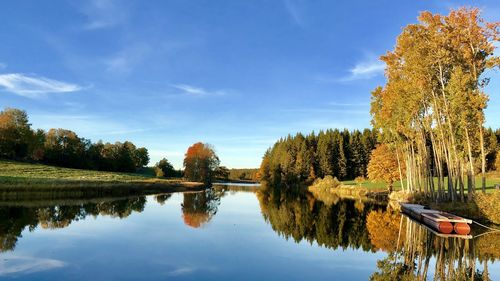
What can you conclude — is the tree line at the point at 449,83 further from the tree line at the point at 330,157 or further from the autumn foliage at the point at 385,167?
the tree line at the point at 330,157

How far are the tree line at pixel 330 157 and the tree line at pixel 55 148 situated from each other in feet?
165

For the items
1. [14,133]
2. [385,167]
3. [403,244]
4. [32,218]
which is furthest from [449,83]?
[14,133]

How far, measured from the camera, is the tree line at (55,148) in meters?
68.5

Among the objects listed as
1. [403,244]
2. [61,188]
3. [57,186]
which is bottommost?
[403,244]

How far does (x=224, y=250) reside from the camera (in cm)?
1628

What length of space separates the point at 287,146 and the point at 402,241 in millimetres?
108281

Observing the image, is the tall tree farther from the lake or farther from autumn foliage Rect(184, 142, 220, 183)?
the lake

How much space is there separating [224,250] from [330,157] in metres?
97.3

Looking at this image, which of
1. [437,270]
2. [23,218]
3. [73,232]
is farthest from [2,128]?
[437,270]

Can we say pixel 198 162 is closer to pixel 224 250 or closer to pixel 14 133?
pixel 14 133

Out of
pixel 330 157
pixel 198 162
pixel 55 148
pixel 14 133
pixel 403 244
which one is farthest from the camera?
pixel 330 157

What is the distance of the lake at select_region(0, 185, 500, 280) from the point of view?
12320 mm

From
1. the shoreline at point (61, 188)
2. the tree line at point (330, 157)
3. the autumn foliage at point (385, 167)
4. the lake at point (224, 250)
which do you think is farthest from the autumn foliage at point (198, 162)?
the lake at point (224, 250)

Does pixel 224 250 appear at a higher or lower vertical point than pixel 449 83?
lower
